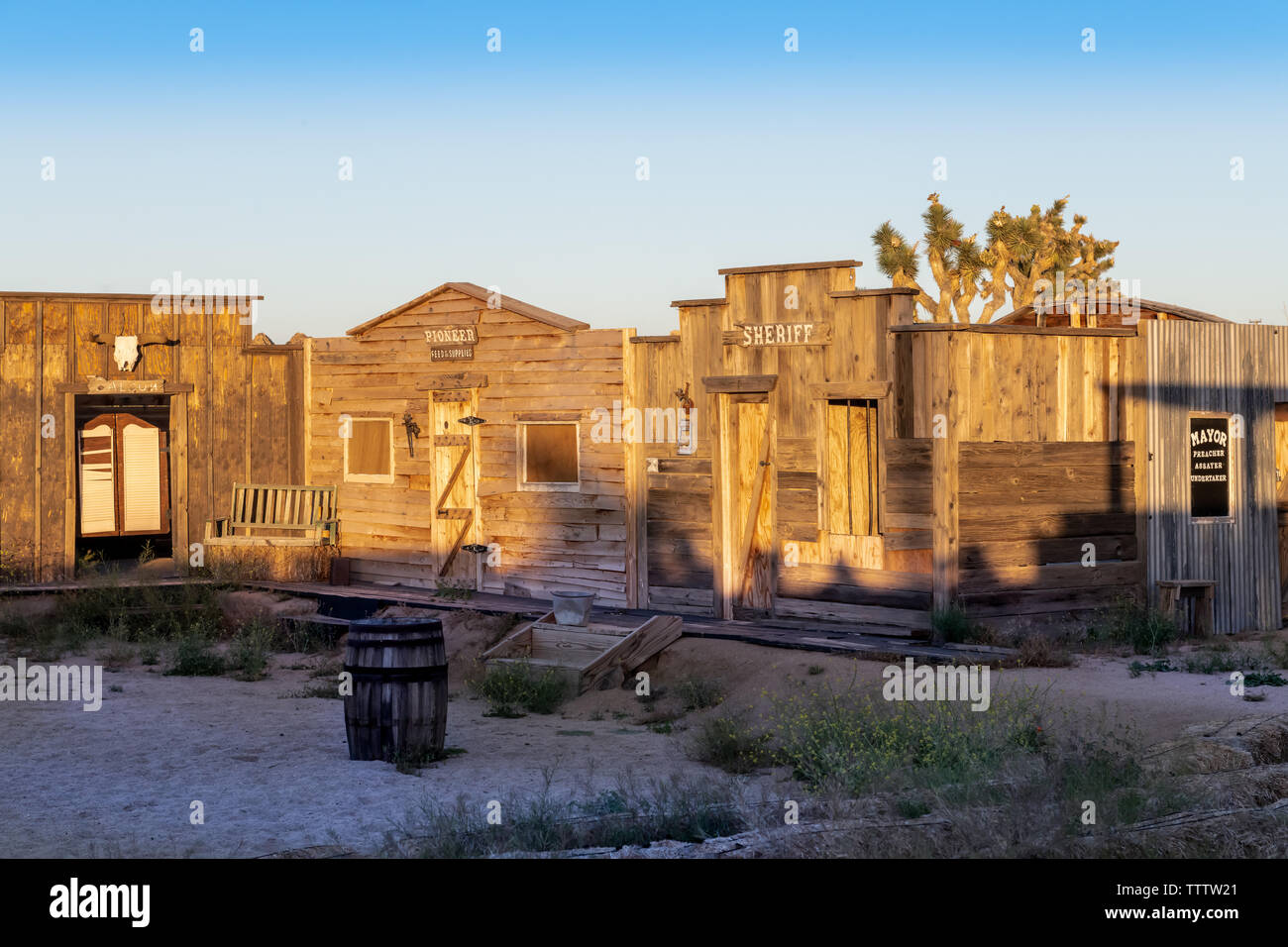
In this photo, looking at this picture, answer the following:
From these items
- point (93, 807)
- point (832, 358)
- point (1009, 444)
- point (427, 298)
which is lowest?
point (93, 807)

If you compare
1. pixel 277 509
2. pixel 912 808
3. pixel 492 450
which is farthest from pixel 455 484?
pixel 912 808

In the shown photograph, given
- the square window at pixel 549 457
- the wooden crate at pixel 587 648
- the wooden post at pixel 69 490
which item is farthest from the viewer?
the wooden post at pixel 69 490

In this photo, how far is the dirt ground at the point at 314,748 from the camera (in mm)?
8570

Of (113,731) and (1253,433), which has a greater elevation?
(1253,433)

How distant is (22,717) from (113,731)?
125cm

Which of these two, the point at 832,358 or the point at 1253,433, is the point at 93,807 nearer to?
the point at 832,358

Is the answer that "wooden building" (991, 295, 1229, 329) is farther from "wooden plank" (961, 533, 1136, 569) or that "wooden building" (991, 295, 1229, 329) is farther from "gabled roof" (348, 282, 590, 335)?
"gabled roof" (348, 282, 590, 335)

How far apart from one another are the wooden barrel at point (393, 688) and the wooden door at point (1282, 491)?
11.3m

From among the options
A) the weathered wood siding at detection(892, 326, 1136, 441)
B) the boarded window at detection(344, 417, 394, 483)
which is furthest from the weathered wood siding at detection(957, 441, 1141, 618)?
the boarded window at detection(344, 417, 394, 483)

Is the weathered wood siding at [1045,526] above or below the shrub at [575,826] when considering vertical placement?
above

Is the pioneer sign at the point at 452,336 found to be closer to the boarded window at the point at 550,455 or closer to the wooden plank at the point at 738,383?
the boarded window at the point at 550,455

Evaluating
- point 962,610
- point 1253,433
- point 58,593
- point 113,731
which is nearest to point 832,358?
point 962,610

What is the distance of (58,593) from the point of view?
61.3 ft
